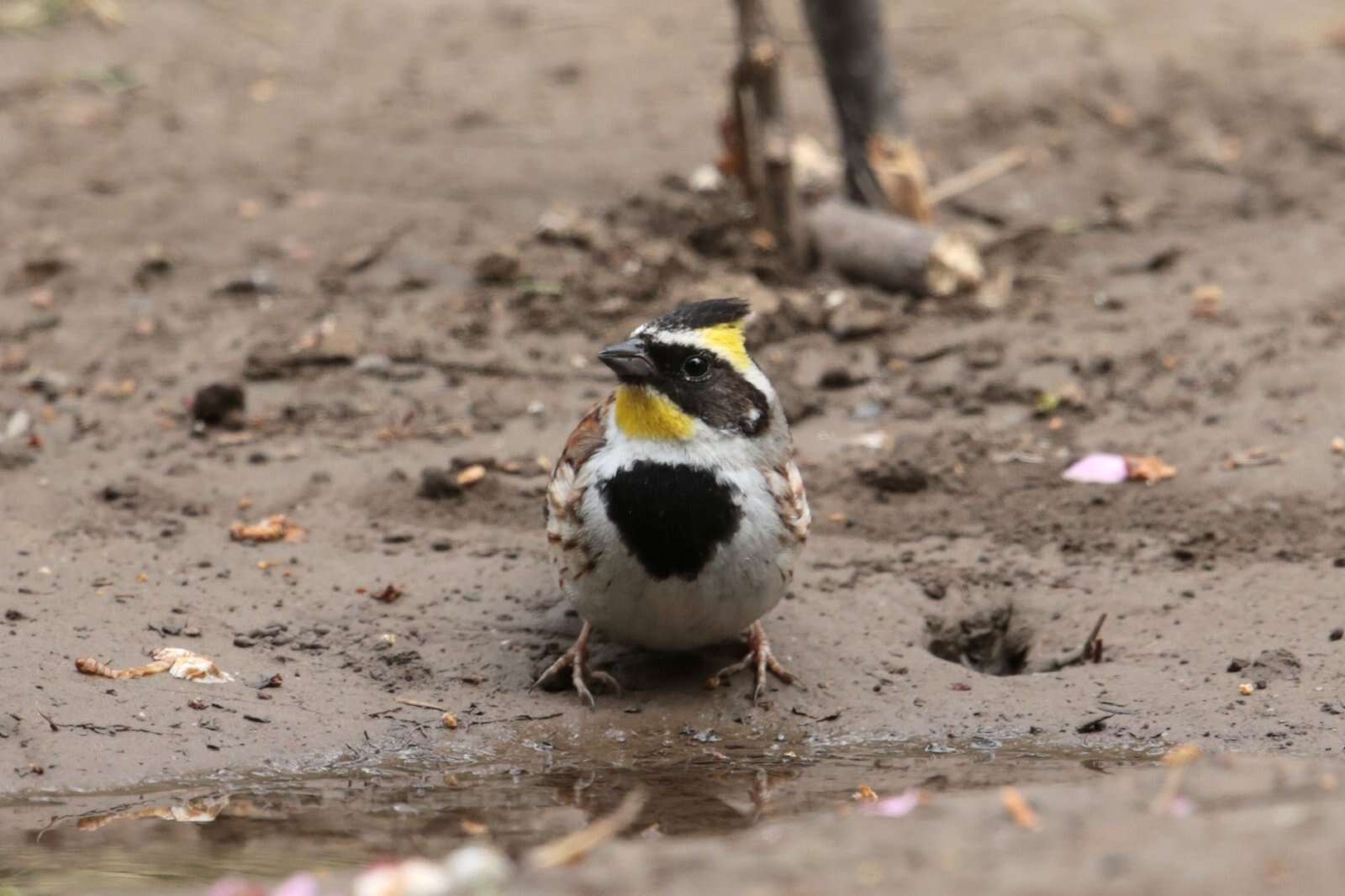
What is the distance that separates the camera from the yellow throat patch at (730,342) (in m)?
5.66

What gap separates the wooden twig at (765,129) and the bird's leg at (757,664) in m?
3.41

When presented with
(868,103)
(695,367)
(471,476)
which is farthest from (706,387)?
(868,103)

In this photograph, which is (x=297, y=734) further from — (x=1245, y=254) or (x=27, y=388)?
(x=1245, y=254)

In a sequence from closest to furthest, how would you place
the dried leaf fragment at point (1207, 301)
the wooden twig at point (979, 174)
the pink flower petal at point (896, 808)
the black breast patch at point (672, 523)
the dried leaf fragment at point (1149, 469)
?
the pink flower petal at point (896, 808) < the black breast patch at point (672, 523) < the dried leaf fragment at point (1149, 469) < the dried leaf fragment at point (1207, 301) < the wooden twig at point (979, 174)

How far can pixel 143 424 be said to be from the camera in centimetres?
779

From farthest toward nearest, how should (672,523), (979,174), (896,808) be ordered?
(979,174) < (672,523) < (896,808)

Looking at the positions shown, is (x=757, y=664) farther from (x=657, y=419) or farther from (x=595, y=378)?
(x=595, y=378)

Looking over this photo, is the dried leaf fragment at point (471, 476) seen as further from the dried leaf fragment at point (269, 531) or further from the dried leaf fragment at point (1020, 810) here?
the dried leaf fragment at point (1020, 810)

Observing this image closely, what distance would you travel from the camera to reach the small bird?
5.55 m

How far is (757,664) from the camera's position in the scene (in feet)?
19.8

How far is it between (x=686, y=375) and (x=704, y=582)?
26.3 inches

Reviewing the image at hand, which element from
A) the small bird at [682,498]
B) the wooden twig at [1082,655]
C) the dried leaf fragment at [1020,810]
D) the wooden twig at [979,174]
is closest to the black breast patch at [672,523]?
the small bird at [682,498]

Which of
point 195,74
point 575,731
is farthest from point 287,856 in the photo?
point 195,74

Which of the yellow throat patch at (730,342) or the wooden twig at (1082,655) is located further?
the wooden twig at (1082,655)
